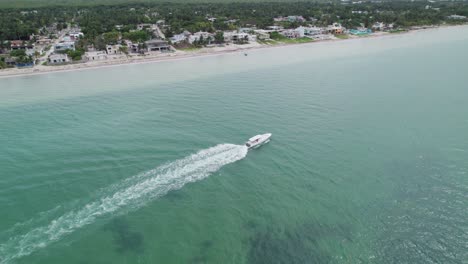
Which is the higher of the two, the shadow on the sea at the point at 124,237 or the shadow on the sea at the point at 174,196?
the shadow on the sea at the point at 174,196

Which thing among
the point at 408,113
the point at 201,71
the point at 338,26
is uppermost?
the point at 338,26

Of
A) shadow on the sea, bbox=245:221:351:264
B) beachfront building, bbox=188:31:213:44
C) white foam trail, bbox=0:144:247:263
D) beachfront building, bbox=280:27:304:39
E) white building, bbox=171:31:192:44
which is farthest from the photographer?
beachfront building, bbox=280:27:304:39

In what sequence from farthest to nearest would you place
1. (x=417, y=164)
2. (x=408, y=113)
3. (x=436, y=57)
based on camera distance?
1. (x=436, y=57)
2. (x=408, y=113)
3. (x=417, y=164)

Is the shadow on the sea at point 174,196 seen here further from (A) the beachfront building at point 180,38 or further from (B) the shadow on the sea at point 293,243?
(A) the beachfront building at point 180,38

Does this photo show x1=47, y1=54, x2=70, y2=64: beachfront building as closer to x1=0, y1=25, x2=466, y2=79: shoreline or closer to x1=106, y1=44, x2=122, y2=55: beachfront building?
x1=0, y1=25, x2=466, y2=79: shoreline

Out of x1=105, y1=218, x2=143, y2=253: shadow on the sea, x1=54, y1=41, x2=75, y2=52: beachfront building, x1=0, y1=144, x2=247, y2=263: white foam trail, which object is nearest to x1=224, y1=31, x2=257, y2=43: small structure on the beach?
x1=54, y1=41, x2=75, y2=52: beachfront building

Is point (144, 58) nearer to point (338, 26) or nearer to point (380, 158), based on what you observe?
point (380, 158)

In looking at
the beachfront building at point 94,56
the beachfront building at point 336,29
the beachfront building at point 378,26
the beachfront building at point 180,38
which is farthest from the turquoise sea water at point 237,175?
the beachfront building at point 378,26

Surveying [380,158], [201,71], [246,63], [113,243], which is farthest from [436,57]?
[113,243]
